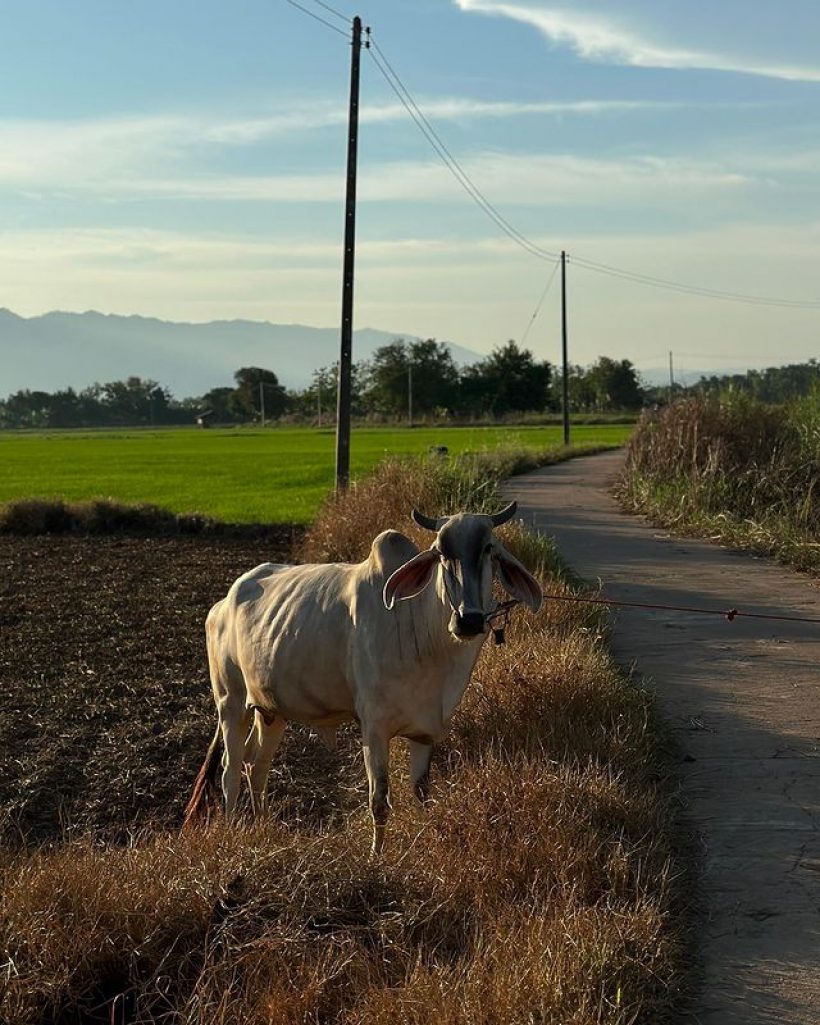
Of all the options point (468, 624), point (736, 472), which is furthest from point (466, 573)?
point (736, 472)

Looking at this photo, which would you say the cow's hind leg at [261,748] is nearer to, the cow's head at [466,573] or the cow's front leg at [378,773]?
the cow's front leg at [378,773]

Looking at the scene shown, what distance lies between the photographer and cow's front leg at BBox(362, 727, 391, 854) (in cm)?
600

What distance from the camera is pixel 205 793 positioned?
7207 mm

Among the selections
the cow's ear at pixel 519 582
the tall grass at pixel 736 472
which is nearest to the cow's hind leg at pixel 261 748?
the cow's ear at pixel 519 582

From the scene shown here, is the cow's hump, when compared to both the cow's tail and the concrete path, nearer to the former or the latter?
the cow's tail

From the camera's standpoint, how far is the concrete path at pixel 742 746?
4.81 metres

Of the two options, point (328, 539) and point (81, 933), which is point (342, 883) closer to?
point (81, 933)

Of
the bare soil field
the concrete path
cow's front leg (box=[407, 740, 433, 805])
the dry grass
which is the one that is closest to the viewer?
the dry grass

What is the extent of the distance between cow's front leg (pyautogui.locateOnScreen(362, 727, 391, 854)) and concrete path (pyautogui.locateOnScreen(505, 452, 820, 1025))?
1.44 m

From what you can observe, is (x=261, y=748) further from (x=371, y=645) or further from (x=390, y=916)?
(x=390, y=916)

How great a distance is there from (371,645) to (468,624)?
749mm

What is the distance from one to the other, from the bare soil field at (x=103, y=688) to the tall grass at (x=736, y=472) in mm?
6313

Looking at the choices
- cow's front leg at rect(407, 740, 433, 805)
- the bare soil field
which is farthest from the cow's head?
the bare soil field

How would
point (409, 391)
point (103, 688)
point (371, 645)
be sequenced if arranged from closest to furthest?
point (371, 645) → point (103, 688) → point (409, 391)
